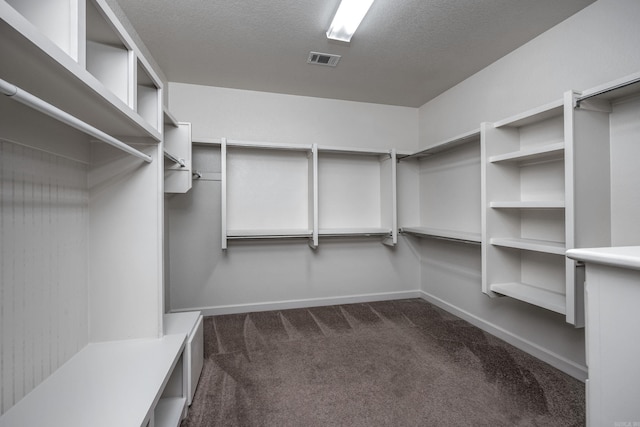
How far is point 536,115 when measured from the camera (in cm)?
184

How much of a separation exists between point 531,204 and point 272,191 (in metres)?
2.35

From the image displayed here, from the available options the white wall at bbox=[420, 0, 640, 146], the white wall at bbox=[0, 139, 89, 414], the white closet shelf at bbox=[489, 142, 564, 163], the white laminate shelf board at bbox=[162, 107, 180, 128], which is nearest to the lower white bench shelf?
the white wall at bbox=[0, 139, 89, 414]

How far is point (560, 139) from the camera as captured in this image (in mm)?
1900

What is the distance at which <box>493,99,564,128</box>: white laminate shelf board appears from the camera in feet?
5.44

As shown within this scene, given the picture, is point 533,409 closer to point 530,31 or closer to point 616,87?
point 616,87

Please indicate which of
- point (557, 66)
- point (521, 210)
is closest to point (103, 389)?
point (521, 210)

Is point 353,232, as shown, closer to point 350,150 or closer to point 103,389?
point 350,150

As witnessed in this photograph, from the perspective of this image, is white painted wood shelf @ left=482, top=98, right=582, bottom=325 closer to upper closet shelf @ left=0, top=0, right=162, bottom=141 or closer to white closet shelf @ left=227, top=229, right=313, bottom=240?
white closet shelf @ left=227, top=229, right=313, bottom=240

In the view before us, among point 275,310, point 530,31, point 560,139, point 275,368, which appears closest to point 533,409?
point 275,368

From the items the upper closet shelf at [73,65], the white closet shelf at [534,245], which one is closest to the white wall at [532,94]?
the white closet shelf at [534,245]

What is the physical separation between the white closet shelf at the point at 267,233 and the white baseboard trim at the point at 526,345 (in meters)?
1.78

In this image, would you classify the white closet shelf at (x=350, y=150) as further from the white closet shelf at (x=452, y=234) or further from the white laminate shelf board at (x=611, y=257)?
the white laminate shelf board at (x=611, y=257)

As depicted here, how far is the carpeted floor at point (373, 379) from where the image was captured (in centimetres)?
148

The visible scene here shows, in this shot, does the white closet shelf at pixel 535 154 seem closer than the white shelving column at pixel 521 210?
Yes
